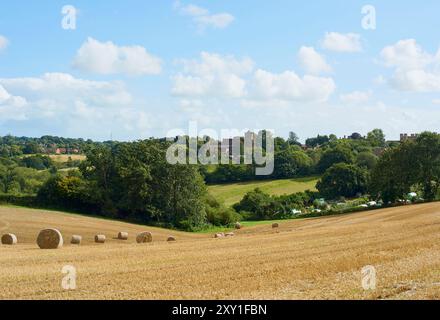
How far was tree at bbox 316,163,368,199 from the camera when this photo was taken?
98.1 m

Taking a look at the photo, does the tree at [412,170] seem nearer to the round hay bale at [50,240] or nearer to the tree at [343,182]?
the tree at [343,182]

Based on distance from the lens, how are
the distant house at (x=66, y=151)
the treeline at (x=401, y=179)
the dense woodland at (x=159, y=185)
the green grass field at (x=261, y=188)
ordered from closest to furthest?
the treeline at (x=401, y=179) → the dense woodland at (x=159, y=185) → the green grass field at (x=261, y=188) → the distant house at (x=66, y=151)

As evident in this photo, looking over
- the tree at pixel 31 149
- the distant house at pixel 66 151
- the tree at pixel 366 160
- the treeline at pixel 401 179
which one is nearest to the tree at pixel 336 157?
the tree at pixel 366 160

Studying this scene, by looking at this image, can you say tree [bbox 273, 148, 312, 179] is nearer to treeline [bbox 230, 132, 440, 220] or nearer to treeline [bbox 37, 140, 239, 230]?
treeline [bbox 230, 132, 440, 220]

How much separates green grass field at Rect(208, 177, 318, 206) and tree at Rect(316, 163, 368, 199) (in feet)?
21.4

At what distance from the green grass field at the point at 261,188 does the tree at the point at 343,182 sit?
651 centimetres

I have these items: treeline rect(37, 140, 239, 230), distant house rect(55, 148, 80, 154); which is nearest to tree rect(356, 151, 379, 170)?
treeline rect(37, 140, 239, 230)

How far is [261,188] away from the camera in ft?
339

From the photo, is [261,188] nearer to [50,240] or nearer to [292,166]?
[292,166]

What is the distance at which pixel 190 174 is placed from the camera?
242 feet

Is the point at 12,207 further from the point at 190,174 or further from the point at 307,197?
the point at 307,197

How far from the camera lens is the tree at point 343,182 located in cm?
9806

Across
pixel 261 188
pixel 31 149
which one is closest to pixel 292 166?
pixel 261 188

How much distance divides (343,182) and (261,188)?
1488 cm
